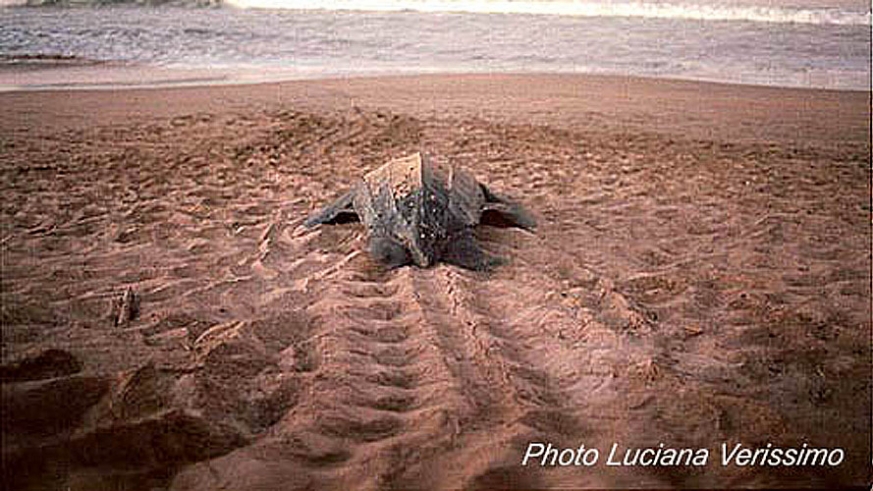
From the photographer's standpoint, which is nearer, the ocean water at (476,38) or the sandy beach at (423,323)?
the sandy beach at (423,323)

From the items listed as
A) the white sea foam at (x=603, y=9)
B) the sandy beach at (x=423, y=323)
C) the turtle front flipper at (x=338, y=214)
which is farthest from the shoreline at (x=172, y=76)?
the white sea foam at (x=603, y=9)

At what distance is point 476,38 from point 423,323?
13.3m

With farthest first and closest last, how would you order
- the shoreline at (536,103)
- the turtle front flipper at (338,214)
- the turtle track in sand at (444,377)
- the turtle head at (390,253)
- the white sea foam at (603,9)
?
the white sea foam at (603,9) → the shoreline at (536,103) → the turtle front flipper at (338,214) → the turtle head at (390,253) → the turtle track in sand at (444,377)

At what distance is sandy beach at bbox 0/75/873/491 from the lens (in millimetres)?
2072

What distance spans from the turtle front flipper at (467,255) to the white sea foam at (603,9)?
55.7ft

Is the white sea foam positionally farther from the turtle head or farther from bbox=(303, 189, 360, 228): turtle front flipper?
the turtle head

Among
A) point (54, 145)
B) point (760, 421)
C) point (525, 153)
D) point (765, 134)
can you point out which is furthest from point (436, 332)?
point (765, 134)

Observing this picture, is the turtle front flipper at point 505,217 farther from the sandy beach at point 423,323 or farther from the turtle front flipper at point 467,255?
the turtle front flipper at point 467,255

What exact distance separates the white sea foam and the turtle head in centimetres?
1727

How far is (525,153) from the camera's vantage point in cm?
636

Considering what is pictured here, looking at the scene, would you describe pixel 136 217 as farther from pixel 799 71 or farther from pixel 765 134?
pixel 799 71

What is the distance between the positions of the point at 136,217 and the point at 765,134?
19.7ft

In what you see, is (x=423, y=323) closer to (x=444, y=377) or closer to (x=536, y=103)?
(x=444, y=377)

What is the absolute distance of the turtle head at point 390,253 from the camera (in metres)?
3.69
